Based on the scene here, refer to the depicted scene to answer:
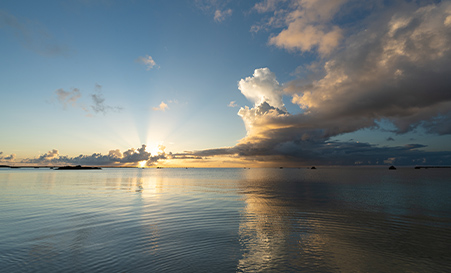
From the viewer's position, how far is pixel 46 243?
61.1 feet

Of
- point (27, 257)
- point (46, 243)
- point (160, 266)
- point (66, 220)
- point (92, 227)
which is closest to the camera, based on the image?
point (160, 266)

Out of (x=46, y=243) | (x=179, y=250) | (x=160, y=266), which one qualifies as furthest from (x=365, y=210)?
(x=46, y=243)

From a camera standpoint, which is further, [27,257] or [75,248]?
[75,248]

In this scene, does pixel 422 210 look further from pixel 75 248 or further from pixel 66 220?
pixel 66 220

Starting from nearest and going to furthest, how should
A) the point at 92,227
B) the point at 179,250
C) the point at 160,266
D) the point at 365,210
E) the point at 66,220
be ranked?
the point at 160,266, the point at 179,250, the point at 92,227, the point at 66,220, the point at 365,210

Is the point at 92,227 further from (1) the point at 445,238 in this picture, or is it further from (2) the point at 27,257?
(1) the point at 445,238

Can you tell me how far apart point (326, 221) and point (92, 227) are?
1059 inches

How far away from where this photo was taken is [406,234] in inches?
880

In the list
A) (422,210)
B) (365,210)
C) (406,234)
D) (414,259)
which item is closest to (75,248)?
(414,259)

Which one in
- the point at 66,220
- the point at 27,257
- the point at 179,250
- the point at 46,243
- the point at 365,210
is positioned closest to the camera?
the point at 27,257

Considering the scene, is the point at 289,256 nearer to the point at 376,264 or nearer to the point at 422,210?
the point at 376,264

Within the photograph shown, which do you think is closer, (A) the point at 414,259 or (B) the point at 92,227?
(A) the point at 414,259

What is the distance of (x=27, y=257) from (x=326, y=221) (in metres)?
28.9

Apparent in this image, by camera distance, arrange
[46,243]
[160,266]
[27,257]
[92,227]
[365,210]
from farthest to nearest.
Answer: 1. [365,210]
2. [92,227]
3. [46,243]
4. [27,257]
5. [160,266]
